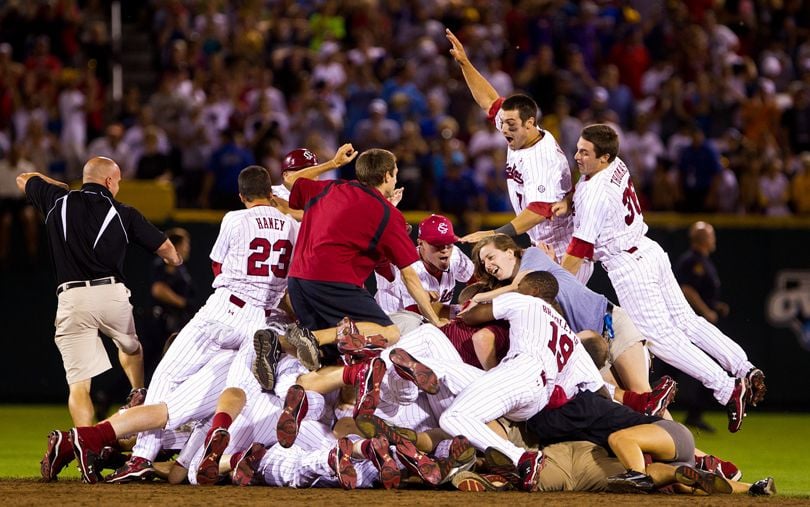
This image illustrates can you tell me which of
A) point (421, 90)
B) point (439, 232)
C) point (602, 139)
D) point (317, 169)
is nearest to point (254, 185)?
point (317, 169)

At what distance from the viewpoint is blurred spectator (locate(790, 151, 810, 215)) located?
1744 centimetres

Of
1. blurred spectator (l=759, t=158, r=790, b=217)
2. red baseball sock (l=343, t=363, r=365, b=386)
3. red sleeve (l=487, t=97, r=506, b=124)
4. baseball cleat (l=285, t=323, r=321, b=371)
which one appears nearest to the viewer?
red baseball sock (l=343, t=363, r=365, b=386)

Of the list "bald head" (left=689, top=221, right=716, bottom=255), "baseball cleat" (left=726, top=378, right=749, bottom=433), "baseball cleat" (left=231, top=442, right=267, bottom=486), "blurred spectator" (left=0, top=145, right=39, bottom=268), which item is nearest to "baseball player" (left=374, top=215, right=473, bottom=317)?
"baseball cleat" (left=231, top=442, right=267, bottom=486)

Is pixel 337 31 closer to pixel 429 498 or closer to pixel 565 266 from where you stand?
pixel 565 266

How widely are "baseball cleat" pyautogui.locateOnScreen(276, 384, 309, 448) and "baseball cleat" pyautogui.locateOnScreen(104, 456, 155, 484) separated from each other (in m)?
1.17

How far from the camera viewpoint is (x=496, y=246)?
914cm

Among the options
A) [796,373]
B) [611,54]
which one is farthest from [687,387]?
[611,54]

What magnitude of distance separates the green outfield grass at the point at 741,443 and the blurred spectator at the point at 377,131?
529 cm

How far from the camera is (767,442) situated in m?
13.2

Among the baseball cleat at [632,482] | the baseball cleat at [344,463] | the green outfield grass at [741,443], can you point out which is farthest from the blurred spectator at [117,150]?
the baseball cleat at [632,482]

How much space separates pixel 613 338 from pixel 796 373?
7.92 m

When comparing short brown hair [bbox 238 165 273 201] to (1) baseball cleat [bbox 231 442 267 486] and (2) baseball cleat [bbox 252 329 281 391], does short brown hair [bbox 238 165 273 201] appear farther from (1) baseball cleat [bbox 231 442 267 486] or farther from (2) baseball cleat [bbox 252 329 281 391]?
(1) baseball cleat [bbox 231 442 267 486]

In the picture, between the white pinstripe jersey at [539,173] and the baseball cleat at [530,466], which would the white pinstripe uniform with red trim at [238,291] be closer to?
the white pinstripe jersey at [539,173]

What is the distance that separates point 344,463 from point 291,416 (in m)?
0.51
